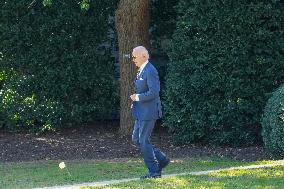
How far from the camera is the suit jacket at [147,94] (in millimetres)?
8945

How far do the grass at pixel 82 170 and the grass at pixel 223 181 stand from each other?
16cm

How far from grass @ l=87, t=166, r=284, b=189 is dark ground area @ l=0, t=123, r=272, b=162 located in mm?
2155

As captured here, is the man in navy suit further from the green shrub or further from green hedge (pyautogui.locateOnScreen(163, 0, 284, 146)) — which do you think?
green hedge (pyautogui.locateOnScreen(163, 0, 284, 146))

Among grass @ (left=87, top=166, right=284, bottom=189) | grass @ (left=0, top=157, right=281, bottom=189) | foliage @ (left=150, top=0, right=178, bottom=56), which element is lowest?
grass @ (left=0, top=157, right=281, bottom=189)

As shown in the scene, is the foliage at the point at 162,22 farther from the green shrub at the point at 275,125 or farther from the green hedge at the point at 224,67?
the green shrub at the point at 275,125

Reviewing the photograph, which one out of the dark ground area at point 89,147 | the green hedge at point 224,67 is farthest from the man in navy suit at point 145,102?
the green hedge at point 224,67

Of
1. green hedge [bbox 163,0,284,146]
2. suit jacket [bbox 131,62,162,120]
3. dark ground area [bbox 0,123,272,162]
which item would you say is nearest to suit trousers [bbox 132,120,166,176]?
suit jacket [bbox 131,62,162,120]

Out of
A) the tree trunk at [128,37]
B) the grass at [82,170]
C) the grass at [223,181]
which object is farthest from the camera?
the tree trunk at [128,37]

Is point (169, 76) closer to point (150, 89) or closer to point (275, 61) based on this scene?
point (275, 61)

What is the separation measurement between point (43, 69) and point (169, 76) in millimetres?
3024

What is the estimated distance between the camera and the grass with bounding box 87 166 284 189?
867cm

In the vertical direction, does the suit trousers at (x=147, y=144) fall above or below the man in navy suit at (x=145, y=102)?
below

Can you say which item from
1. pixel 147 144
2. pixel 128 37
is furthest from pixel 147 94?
pixel 128 37

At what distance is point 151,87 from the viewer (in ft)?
29.3
